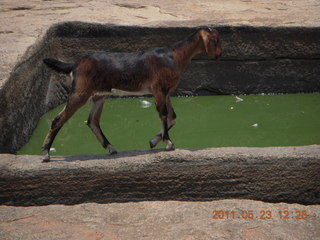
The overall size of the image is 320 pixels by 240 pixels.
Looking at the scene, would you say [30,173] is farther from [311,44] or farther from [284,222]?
[311,44]

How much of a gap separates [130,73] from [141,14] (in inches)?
151

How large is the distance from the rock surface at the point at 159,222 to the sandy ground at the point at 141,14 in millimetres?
2292

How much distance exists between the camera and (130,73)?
13.9 ft

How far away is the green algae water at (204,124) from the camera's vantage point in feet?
18.9

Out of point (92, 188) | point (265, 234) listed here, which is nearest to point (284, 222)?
point (265, 234)

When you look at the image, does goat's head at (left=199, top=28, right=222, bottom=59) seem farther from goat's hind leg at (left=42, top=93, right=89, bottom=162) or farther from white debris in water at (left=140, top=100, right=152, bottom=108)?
white debris in water at (left=140, top=100, right=152, bottom=108)

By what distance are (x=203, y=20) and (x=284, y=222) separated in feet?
12.8

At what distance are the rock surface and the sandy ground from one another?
2.29 metres

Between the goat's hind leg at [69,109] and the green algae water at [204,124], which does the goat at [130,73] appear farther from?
the green algae water at [204,124]

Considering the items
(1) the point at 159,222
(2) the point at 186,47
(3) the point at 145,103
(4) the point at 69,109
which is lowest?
(3) the point at 145,103
